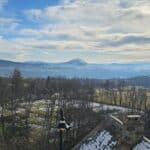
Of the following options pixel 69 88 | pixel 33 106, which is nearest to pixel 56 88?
pixel 69 88

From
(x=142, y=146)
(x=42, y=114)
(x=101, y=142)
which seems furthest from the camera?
(x=42, y=114)

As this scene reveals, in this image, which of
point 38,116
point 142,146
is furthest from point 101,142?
point 38,116

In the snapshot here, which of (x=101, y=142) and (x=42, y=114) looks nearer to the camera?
(x=101, y=142)

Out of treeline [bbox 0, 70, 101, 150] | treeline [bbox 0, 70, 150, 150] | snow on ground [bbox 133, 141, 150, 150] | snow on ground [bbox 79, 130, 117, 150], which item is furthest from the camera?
Result: treeline [bbox 0, 70, 150, 150]

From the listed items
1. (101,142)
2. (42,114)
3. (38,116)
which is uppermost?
(101,142)

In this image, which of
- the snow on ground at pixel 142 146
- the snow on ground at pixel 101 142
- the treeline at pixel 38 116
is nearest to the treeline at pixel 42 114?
the treeline at pixel 38 116

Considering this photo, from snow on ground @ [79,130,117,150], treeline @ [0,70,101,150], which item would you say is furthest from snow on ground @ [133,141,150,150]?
treeline @ [0,70,101,150]

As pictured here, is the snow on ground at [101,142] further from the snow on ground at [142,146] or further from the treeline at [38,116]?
the treeline at [38,116]

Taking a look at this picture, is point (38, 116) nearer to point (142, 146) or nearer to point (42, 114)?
point (42, 114)

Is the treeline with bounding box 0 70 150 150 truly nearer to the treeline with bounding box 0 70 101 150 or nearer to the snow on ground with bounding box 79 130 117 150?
the treeline with bounding box 0 70 101 150
